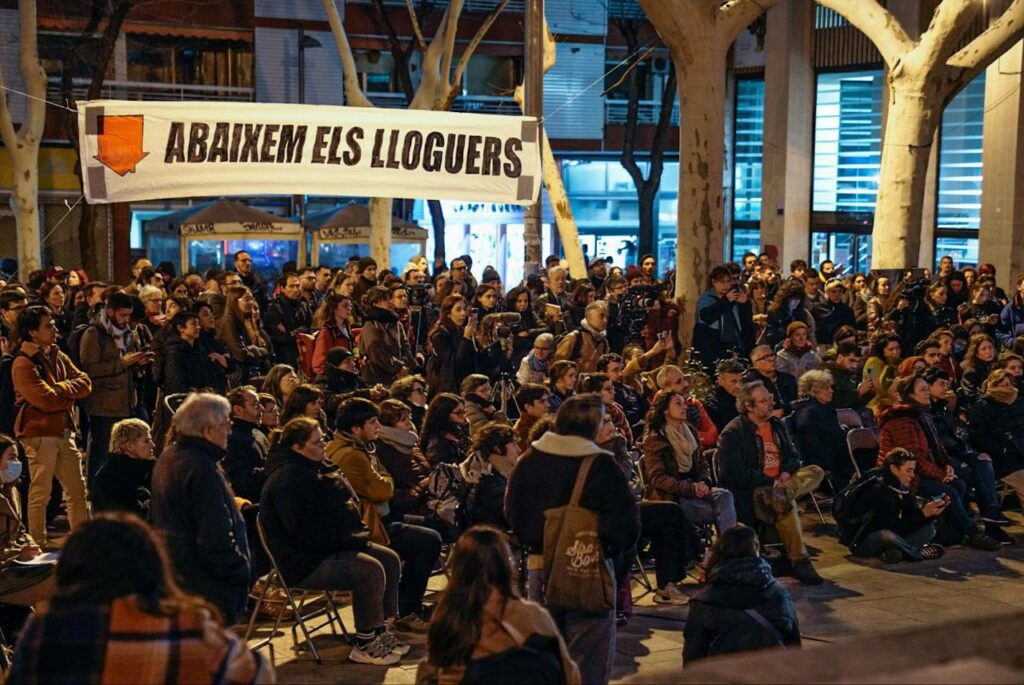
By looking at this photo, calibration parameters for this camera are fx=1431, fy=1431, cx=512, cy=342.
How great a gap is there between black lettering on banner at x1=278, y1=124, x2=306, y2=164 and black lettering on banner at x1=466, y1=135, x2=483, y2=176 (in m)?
1.20

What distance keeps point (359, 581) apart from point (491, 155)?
3.91 m

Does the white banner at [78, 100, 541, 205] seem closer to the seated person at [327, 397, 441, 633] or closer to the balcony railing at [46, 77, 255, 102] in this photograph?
the seated person at [327, 397, 441, 633]

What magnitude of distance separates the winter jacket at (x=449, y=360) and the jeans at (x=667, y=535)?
12.1ft

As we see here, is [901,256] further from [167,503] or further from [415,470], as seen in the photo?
[167,503]

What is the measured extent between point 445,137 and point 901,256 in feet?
29.0

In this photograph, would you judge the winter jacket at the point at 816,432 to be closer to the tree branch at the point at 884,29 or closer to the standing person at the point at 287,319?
the standing person at the point at 287,319

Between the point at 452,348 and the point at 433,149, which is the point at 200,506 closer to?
A: the point at 433,149

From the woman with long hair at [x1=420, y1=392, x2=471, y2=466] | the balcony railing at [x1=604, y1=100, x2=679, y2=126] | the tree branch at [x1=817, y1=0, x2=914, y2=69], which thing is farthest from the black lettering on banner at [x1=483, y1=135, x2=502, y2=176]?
the balcony railing at [x1=604, y1=100, x2=679, y2=126]

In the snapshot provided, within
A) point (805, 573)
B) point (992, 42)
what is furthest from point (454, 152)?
point (992, 42)

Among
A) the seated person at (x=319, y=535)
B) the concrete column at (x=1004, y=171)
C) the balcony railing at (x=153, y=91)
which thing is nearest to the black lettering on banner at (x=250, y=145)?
the seated person at (x=319, y=535)

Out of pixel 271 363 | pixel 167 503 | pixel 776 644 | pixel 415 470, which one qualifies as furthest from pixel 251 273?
pixel 776 644

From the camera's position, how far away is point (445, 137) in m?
10.4

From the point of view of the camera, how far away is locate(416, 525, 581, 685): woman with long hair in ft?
15.9

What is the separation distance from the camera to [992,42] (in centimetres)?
1638
